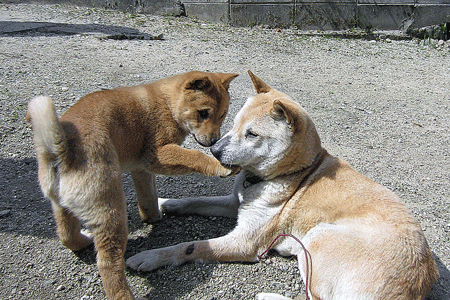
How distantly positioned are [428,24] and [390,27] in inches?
37.7

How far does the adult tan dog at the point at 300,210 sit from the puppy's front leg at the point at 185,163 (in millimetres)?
94

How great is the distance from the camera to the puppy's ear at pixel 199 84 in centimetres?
348

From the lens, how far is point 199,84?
3514 millimetres

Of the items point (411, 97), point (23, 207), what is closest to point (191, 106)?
point (23, 207)

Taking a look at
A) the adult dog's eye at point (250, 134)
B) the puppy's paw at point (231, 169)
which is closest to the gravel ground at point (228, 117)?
the puppy's paw at point (231, 169)

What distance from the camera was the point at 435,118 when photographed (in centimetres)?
606

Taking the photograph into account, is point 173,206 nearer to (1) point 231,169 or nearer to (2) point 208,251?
(2) point 208,251

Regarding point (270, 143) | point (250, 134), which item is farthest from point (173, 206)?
point (270, 143)

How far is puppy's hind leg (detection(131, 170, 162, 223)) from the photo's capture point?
3428mm

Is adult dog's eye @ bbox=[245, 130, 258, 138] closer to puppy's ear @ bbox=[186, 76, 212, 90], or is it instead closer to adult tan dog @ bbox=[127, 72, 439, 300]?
adult tan dog @ bbox=[127, 72, 439, 300]

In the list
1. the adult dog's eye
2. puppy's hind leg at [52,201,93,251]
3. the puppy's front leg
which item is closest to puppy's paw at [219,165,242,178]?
the puppy's front leg

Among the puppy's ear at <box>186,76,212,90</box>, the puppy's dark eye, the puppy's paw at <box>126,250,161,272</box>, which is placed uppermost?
the puppy's ear at <box>186,76,212,90</box>

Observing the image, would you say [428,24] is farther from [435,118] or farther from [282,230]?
[282,230]

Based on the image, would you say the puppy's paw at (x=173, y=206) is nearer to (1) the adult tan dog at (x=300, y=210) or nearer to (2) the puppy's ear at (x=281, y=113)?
(1) the adult tan dog at (x=300, y=210)
